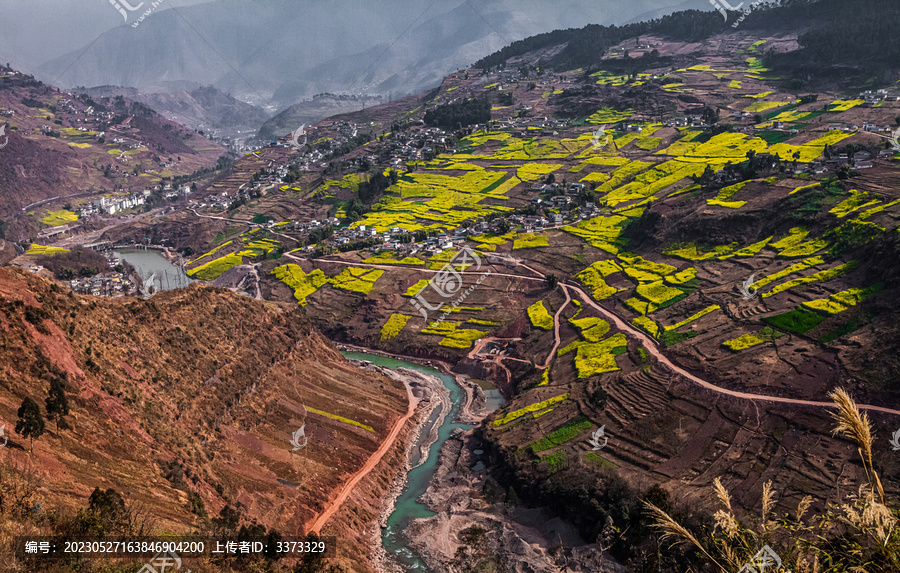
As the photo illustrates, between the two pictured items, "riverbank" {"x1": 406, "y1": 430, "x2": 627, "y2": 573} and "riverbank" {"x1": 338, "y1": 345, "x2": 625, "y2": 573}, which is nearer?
"riverbank" {"x1": 406, "y1": 430, "x2": 627, "y2": 573}

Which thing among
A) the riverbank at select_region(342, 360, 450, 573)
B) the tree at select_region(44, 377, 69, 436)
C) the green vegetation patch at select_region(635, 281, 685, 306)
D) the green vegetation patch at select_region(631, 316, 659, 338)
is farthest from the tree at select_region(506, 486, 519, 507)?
the green vegetation patch at select_region(635, 281, 685, 306)

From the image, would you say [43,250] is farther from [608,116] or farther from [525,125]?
[608,116]

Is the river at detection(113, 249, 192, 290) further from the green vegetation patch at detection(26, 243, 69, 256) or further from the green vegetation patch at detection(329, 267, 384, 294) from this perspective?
the green vegetation patch at detection(329, 267, 384, 294)

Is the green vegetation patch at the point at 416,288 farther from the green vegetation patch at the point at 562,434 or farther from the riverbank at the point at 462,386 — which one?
the green vegetation patch at the point at 562,434

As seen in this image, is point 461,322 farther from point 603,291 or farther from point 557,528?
point 557,528

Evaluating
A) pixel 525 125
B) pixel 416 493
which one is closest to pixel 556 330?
pixel 416 493

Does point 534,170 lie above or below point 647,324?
above
